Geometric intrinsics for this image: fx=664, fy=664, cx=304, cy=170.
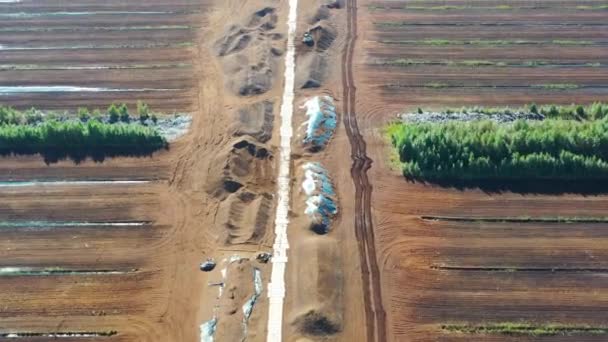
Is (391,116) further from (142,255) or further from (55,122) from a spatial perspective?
(55,122)

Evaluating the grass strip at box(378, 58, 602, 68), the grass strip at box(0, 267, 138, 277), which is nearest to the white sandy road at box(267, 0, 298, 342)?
the grass strip at box(378, 58, 602, 68)

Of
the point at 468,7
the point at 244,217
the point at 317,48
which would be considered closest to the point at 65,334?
the point at 244,217

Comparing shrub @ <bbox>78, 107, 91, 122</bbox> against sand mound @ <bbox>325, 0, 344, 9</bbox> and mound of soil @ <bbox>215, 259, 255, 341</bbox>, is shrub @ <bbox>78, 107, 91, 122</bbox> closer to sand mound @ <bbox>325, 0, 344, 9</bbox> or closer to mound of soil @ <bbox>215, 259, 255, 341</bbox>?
mound of soil @ <bbox>215, 259, 255, 341</bbox>

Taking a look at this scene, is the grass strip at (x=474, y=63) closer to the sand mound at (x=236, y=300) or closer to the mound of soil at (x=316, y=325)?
the sand mound at (x=236, y=300)

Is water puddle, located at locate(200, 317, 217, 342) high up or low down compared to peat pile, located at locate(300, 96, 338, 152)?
down

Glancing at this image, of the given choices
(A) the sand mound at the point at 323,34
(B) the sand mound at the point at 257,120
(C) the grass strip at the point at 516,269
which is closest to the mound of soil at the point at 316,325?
(C) the grass strip at the point at 516,269

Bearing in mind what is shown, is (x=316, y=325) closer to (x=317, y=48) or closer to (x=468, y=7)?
(x=317, y=48)
